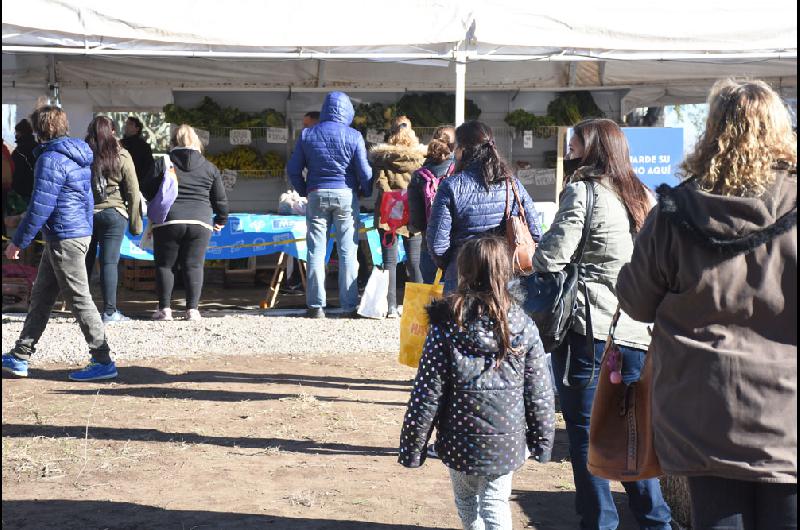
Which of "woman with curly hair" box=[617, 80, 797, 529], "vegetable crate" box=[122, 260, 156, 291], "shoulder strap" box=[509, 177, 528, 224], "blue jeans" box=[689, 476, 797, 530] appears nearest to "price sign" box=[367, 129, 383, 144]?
"vegetable crate" box=[122, 260, 156, 291]

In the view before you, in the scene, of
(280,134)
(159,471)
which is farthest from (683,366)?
(280,134)

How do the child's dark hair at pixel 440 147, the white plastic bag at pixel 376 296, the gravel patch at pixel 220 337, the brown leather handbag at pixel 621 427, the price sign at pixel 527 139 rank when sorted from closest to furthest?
the brown leather handbag at pixel 621 427
the child's dark hair at pixel 440 147
the gravel patch at pixel 220 337
the white plastic bag at pixel 376 296
the price sign at pixel 527 139

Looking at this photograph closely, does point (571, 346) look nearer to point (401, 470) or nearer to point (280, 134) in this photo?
point (401, 470)

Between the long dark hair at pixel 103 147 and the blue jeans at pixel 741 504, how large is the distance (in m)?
7.46

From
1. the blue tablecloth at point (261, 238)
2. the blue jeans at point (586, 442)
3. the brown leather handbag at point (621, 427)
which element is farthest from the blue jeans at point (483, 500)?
the blue tablecloth at point (261, 238)

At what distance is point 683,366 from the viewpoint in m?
2.88

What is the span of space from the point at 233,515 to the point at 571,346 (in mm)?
1809

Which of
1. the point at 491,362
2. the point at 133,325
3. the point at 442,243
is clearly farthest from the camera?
the point at 133,325

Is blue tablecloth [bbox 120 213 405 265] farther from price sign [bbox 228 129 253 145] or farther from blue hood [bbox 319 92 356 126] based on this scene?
price sign [bbox 228 129 253 145]

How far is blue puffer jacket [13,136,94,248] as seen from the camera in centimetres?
706

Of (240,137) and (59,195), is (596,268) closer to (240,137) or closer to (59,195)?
(59,195)

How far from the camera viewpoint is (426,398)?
12.3 feet

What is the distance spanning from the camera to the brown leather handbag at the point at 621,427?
11.1ft

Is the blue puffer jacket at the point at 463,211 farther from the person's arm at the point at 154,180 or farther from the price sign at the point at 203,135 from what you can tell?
the price sign at the point at 203,135
